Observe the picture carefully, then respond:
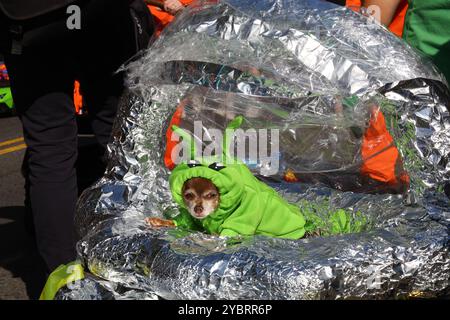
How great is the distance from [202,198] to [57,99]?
0.66 metres

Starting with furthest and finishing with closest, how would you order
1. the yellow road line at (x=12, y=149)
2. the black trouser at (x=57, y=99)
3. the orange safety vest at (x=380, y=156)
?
the yellow road line at (x=12, y=149) < the orange safety vest at (x=380, y=156) < the black trouser at (x=57, y=99)

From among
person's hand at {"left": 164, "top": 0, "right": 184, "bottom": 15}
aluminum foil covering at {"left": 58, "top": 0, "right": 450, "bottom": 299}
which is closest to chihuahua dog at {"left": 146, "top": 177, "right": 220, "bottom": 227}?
aluminum foil covering at {"left": 58, "top": 0, "right": 450, "bottom": 299}

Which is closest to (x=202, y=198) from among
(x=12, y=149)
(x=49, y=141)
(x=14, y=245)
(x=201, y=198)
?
(x=201, y=198)

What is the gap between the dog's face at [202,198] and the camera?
2.41m

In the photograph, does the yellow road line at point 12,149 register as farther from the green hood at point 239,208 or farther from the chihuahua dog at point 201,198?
the chihuahua dog at point 201,198

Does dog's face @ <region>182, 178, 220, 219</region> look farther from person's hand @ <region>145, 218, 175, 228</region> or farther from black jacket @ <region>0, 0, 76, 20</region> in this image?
black jacket @ <region>0, 0, 76, 20</region>

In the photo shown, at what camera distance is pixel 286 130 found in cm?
280

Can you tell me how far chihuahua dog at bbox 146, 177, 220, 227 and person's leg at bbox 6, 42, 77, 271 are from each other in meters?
0.46

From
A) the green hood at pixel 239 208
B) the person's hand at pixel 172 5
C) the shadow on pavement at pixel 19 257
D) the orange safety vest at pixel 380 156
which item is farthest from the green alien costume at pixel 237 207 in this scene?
the person's hand at pixel 172 5

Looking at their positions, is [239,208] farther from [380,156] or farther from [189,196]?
[380,156]

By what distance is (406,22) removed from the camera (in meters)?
3.00

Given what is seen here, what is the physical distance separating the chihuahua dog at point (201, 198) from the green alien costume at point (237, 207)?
0.05 feet
